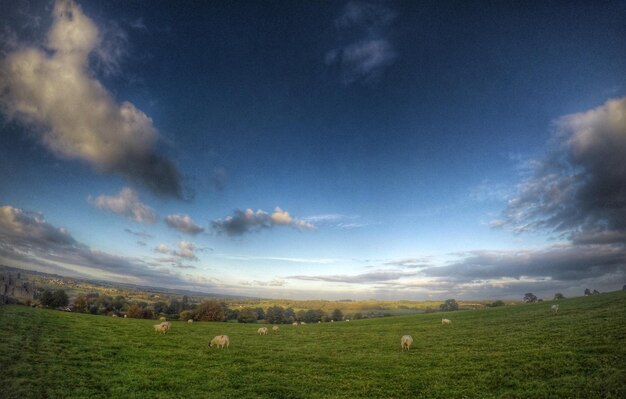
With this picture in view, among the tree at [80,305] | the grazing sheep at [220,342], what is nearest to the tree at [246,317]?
the tree at [80,305]

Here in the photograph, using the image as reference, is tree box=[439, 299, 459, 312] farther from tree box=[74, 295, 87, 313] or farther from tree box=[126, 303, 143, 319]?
tree box=[74, 295, 87, 313]

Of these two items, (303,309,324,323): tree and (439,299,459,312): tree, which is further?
(439,299,459,312): tree

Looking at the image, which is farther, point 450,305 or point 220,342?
point 450,305

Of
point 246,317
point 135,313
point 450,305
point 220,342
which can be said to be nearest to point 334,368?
A: point 220,342

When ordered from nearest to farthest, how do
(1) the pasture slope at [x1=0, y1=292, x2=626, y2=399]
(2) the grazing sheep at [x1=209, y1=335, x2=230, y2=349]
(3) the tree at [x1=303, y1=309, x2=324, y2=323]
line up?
1. (1) the pasture slope at [x1=0, y1=292, x2=626, y2=399]
2. (2) the grazing sheep at [x1=209, y1=335, x2=230, y2=349]
3. (3) the tree at [x1=303, y1=309, x2=324, y2=323]

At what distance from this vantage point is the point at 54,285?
83.1 metres

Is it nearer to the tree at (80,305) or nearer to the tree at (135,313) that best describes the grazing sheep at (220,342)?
the tree at (135,313)

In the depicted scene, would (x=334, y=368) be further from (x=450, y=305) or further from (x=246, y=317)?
(x=450, y=305)

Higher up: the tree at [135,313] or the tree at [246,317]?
the tree at [135,313]

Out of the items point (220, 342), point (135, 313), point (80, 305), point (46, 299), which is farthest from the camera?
point (80, 305)

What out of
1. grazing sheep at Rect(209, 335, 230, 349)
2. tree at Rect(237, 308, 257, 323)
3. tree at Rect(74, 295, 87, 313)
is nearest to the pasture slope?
grazing sheep at Rect(209, 335, 230, 349)

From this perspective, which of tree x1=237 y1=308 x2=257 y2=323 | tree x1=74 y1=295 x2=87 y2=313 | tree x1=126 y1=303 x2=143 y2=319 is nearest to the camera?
tree x1=126 y1=303 x2=143 y2=319

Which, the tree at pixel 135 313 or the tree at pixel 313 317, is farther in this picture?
the tree at pixel 313 317

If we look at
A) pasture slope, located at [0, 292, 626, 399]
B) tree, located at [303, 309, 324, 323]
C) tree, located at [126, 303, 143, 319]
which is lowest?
tree, located at [303, 309, 324, 323]
